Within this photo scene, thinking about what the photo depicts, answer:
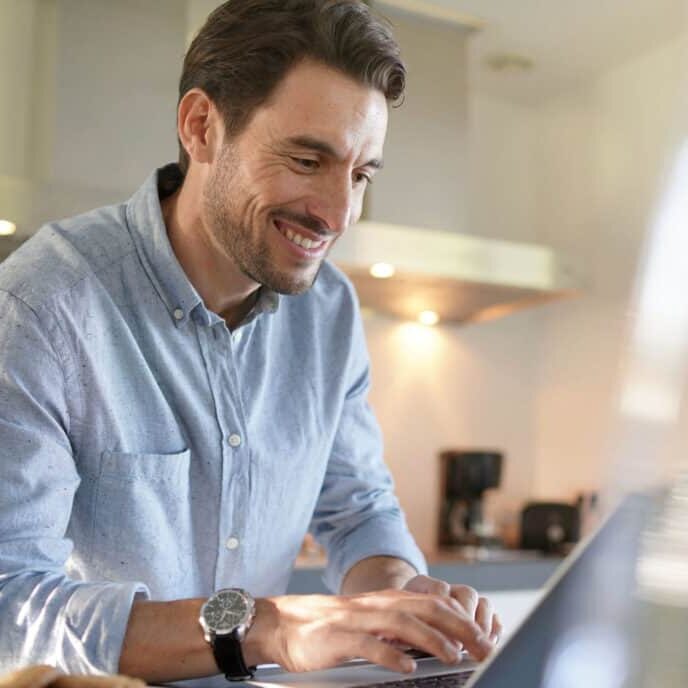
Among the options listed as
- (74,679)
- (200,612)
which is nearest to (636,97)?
(200,612)

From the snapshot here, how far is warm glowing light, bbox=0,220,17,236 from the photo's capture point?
213 cm

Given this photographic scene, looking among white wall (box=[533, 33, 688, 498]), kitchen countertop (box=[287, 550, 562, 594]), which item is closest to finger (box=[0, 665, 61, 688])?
kitchen countertop (box=[287, 550, 562, 594])

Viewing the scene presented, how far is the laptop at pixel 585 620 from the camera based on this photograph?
0.38 metres

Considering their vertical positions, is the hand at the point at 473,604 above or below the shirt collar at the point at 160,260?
below

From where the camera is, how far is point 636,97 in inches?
140

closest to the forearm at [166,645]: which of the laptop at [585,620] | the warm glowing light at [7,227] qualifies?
the laptop at [585,620]

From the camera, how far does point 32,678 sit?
1.55 ft

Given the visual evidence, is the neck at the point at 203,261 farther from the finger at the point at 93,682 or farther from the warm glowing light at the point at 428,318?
the warm glowing light at the point at 428,318

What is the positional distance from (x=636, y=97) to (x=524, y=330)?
3.09ft

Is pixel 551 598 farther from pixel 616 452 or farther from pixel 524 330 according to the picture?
pixel 524 330

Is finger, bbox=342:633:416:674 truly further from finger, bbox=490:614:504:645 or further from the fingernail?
finger, bbox=490:614:504:645

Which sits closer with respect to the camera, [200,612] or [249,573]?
[200,612]

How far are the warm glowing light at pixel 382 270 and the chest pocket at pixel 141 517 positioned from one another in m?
1.58

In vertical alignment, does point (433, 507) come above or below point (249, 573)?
below
